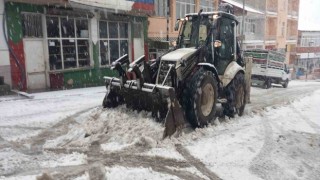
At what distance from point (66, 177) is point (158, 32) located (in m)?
15.5

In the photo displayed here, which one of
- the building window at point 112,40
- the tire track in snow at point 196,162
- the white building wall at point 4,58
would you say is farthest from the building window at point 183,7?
the tire track in snow at point 196,162

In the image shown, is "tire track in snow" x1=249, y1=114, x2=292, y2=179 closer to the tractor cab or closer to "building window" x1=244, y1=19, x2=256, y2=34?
the tractor cab

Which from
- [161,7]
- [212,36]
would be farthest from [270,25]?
[212,36]

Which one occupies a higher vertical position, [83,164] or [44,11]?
[44,11]

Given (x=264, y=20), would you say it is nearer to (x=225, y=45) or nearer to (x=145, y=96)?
(x=225, y=45)

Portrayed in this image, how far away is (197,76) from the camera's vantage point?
664cm

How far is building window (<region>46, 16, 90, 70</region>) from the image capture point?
43.4 feet

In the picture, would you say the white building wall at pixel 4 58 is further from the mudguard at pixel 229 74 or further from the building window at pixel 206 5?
the building window at pixel 206 5

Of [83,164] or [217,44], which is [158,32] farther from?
[83,164]

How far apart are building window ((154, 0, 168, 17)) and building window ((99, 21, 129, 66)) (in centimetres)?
355

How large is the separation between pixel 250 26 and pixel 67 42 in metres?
26.8

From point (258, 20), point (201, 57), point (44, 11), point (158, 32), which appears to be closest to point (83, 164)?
point (201, 57)

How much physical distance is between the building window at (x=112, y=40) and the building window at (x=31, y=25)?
3.28 m

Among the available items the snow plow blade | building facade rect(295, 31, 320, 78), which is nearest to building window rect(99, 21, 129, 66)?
the snow plow blade
